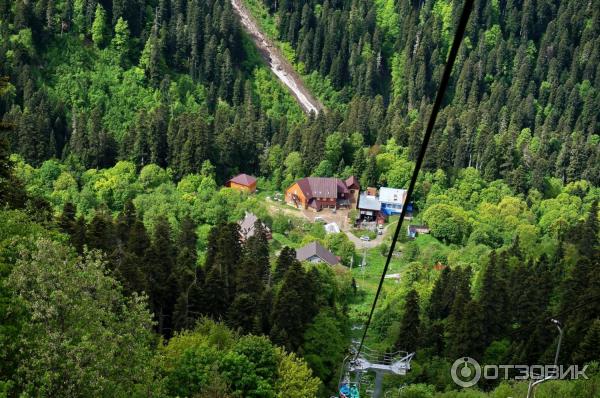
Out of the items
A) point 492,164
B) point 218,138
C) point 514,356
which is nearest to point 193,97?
point 218,138

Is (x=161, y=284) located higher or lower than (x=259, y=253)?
higher

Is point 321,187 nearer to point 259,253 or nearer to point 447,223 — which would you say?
point 447,223

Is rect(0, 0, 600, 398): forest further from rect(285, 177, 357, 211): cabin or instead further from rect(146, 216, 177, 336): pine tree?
rect(285, 177, 357, 211): cabin

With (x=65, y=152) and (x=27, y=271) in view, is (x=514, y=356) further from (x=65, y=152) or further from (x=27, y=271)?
(x=65, y=152)

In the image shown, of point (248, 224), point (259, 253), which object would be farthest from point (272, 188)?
point (259, 253)

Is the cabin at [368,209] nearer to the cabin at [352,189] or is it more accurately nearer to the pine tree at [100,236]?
the cabin at [352,189]

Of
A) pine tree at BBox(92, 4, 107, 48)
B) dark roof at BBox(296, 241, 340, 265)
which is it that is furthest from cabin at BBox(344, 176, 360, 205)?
pine tree at BBox(92, 4, 107, 48)
